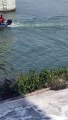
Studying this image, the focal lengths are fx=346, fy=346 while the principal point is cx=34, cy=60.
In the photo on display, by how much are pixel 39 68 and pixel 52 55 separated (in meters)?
3.63

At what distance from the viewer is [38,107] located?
43.3ft

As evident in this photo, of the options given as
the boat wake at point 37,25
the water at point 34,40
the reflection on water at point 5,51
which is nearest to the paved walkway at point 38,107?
the water at point 34,40

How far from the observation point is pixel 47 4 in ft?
159

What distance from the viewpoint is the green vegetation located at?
14.2 m

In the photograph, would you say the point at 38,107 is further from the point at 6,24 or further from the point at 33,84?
the point at 6,24

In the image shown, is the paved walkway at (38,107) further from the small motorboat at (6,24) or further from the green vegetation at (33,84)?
the small motorboat at (6,24)

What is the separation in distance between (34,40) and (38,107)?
18.2 m

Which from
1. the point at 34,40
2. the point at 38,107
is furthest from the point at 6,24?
the point at 38,107

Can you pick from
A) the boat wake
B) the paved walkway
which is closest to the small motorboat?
the boat wake

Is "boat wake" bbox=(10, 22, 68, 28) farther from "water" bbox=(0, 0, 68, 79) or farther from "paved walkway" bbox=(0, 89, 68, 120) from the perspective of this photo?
"paved walkway" bbox=(0, 89, 68, 120)

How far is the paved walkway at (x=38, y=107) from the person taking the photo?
12.5 m

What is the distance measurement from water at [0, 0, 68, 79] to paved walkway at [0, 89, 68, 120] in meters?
7.81

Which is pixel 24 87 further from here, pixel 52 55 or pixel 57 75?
pixel 52 55

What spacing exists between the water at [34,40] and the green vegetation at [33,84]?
6.75 metres
